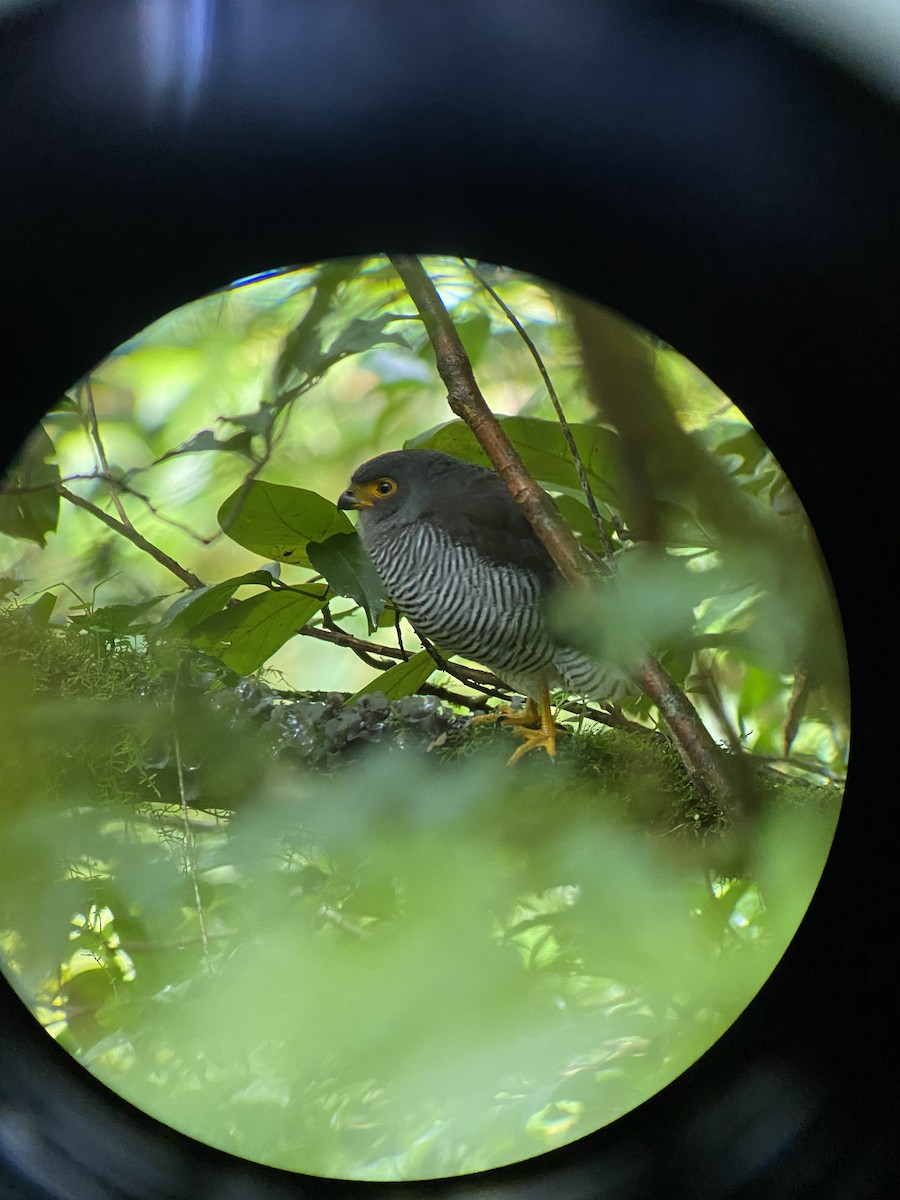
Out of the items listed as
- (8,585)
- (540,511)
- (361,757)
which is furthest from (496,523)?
(8,585)

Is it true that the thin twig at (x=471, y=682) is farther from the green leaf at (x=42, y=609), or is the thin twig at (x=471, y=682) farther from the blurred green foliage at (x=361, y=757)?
the green leaf at (x=42, y=609)

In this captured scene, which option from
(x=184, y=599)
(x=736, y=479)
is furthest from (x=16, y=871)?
(x=736, y=479)

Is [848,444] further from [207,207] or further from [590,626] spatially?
[207,207]

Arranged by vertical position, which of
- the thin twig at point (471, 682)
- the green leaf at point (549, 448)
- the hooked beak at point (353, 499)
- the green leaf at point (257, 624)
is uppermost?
the green leaf at point (549, 448)

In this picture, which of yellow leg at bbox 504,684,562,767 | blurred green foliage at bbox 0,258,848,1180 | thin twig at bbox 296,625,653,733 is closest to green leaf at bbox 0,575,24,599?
blurred green foliage at bbox 0,258,848,1180

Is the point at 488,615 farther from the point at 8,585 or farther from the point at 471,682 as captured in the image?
the point at 8,585

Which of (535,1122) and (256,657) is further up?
(256,657)

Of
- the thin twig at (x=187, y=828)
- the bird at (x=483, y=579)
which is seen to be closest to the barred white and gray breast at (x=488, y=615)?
the bird at (x=483, y=579)
